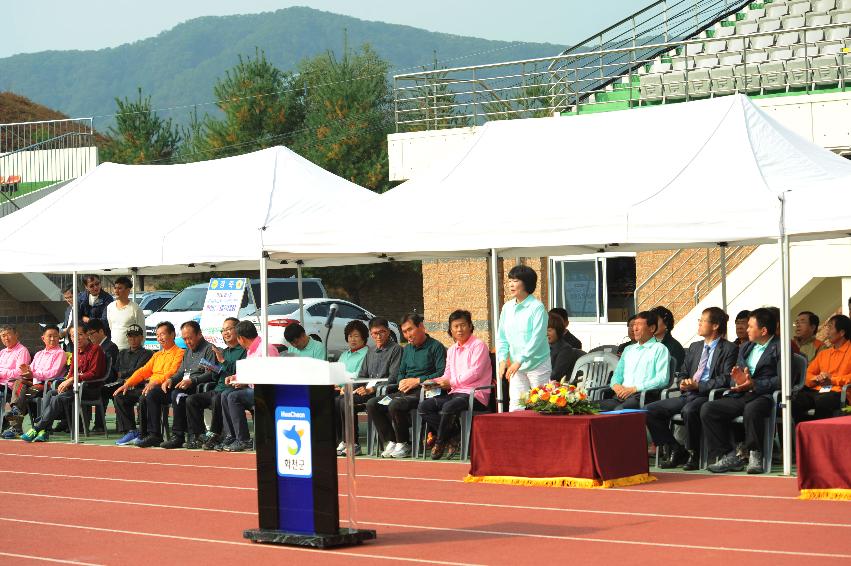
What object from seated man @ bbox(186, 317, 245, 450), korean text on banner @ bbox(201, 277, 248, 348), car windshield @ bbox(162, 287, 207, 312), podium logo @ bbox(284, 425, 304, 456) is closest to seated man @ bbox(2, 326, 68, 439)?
korean text on banner @ bbox(201, 277, 248, 348)

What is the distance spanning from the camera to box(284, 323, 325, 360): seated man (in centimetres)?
1484

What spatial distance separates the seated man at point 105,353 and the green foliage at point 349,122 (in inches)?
1186

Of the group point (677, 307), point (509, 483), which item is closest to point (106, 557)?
point (509, 483)

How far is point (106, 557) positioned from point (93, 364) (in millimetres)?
8642

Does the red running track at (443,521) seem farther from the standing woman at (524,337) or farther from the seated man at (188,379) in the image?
the seated man at (188,379)

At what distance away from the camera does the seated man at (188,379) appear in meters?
16.0

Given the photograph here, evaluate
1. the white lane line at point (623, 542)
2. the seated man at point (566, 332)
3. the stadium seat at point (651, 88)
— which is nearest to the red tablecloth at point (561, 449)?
the white lane line at point (623, 542)

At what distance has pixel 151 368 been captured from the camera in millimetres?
16766

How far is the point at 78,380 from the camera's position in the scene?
56.4 ft

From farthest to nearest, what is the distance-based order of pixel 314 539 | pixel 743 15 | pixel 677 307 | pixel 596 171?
pixel 743 15 < pixel 677 307 < pixel 596 171 < pixel 314 539

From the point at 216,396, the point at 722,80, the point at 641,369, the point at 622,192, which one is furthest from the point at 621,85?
the point at 641,369

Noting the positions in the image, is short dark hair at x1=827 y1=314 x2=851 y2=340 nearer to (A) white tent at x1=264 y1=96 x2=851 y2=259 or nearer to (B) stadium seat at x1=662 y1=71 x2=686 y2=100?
(A) white tent at x1=264 y1=96 x2=851 y2=259

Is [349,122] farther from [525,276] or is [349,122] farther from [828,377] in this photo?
[828,377]

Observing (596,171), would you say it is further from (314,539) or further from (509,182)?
(314,539)
